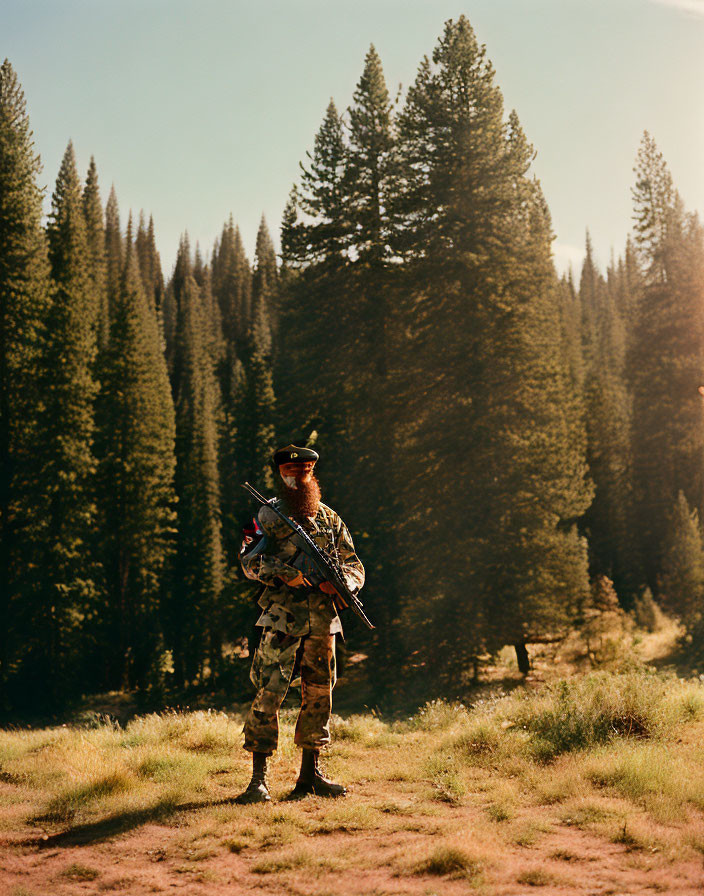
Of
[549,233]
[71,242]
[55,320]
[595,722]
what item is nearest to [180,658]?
[55,320]

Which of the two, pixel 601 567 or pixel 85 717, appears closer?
pixel 85 717

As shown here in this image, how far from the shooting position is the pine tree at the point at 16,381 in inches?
1099

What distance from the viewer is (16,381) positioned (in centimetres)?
2850

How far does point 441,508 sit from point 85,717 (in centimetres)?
1753

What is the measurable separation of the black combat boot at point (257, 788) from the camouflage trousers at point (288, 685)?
102 mm

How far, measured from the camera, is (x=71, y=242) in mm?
38688

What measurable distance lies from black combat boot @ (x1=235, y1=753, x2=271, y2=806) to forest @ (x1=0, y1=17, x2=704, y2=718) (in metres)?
9.59

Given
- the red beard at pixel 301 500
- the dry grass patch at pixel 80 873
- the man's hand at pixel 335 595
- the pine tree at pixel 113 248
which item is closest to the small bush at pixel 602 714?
the man's hand at pixel 335 595

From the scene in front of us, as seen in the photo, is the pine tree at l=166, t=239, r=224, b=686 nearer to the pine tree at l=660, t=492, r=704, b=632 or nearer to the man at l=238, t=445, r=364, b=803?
the pine tree at l=660, t=492, r=704, b=632

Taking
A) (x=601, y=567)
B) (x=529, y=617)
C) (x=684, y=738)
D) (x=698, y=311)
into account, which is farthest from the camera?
(x=601, y=567)

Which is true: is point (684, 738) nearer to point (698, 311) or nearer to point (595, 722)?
point (595, 722)

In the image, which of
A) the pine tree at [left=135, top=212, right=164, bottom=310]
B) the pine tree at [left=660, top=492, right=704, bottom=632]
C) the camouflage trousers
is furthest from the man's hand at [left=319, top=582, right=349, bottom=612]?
the pine tree at [left=135, top=212, right=164, bottom=310]

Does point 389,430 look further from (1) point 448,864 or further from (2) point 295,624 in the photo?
(1) point 448,864

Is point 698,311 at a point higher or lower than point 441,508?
higher
